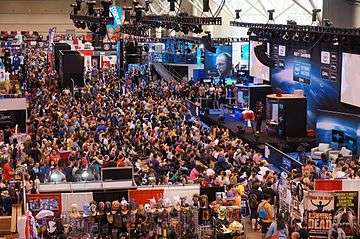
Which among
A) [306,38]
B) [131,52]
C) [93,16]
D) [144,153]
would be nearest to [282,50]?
[306,38]

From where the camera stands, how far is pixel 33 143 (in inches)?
797

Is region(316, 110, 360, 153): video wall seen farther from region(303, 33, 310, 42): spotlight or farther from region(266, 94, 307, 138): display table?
region(303, 33, 310, 42): spotlight

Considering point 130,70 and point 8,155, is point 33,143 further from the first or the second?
point 130,70

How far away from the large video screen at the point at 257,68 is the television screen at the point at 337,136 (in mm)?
7201

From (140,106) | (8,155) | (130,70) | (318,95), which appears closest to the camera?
(8,155)

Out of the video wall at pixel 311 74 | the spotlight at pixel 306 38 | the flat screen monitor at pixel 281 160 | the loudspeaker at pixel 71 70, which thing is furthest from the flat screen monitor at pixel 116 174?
the loudspeaker at pixel 71 70

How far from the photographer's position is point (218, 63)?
4009 cm

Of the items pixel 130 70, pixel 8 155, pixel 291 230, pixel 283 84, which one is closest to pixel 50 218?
pixel 291 230

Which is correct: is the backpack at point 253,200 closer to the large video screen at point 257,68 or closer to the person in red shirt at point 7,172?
the person in red shirt at point 7,172

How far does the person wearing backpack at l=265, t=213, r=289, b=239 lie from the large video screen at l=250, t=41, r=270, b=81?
56.2ft

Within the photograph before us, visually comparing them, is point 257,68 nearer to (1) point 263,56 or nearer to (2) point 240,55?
(1) point 263,56

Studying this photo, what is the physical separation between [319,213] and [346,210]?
0.51 metres

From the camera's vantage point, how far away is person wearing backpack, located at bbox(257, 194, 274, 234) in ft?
46.9

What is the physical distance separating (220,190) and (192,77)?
30047 millimetres
